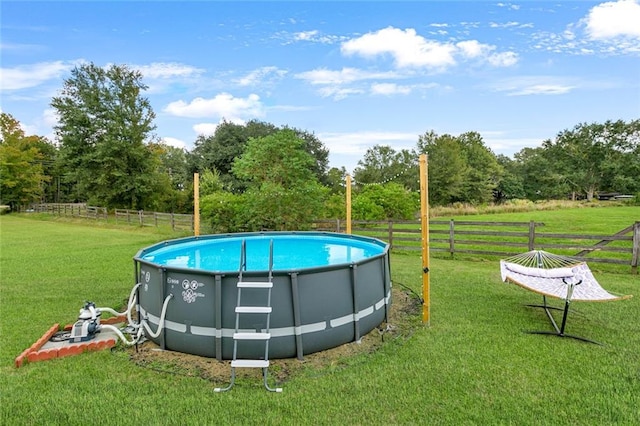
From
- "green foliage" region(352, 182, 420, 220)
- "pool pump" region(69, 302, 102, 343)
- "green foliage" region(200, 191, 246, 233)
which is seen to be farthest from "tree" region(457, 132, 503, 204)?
"pool pump" region(69, 302, 102, 343)

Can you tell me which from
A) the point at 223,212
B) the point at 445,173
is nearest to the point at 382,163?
the point at 445,173

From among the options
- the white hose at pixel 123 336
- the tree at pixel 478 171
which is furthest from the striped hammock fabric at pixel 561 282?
the tree at pixel 478 171

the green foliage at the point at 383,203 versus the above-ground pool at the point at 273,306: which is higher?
the green foliage at the point at 383,203

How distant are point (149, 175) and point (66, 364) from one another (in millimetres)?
25893

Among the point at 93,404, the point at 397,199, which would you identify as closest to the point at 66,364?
the point at 93,404

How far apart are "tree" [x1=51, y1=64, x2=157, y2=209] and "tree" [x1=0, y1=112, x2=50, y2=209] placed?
9.10 meters

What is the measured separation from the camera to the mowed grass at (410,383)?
2.79 meters

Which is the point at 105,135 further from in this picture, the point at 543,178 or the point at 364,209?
the point at 543,178

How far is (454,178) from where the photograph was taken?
32.1m

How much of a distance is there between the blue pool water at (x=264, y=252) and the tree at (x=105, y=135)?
2088 cm

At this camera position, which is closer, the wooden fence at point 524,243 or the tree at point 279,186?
the wooden fence at point 524,243

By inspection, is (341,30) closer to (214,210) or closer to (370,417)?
(214,210)

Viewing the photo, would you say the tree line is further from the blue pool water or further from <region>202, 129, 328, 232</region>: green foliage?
the blue pool water

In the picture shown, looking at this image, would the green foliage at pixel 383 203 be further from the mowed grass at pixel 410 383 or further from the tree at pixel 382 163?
the tree at pixel 382 163
